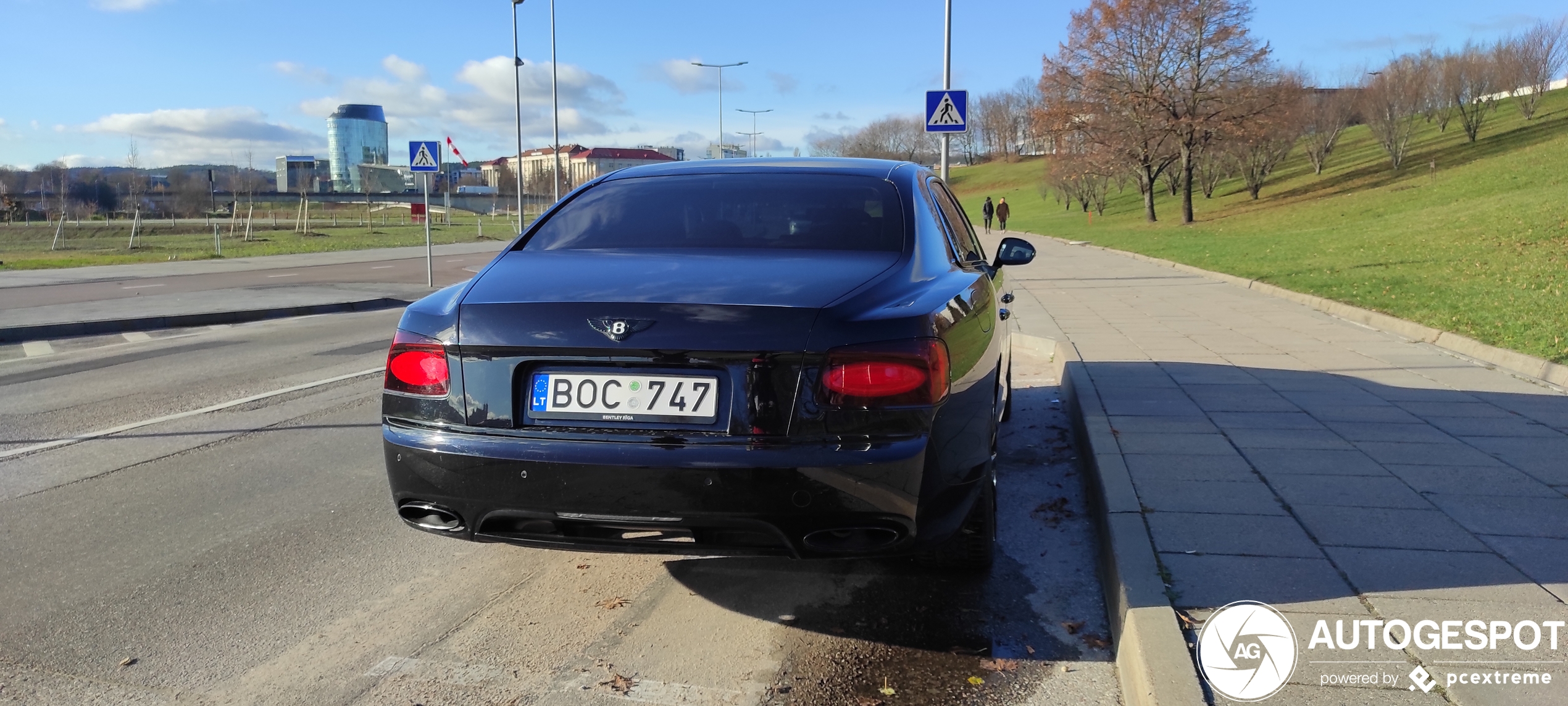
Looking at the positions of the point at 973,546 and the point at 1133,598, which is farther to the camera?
the point at 973,546

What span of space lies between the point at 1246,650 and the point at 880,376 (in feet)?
4.30

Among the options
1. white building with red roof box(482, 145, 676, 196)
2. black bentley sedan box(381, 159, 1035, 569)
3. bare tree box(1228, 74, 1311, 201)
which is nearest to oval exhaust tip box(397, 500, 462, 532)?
black bentley sedan box(381, 159, 1035, 569)

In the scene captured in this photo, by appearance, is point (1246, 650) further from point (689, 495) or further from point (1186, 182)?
point (1186, 182)

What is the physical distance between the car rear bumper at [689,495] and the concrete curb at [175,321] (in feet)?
37.5

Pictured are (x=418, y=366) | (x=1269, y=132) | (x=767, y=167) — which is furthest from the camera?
(x=1269, y=132)

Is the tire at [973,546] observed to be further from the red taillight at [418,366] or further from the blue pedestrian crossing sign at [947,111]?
the blue pedestrian crossing sign at [947,111]

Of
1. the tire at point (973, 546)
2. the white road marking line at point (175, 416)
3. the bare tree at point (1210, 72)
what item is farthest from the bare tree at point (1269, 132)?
the tire at point (973, 546)

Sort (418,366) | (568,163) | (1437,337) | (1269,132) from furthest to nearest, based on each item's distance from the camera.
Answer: (568,163) < (1269,132) < (1437,337) < (418,366)

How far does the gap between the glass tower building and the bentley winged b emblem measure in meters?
173

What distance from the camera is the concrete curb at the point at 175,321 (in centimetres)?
1186

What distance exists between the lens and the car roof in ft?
14.0

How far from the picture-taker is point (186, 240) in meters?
42.2

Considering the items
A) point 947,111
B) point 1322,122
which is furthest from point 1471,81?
point 947,111

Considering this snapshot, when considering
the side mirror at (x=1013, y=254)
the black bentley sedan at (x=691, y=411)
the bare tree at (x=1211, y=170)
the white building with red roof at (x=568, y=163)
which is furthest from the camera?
the white building with red roof at (x=568, y=163)
